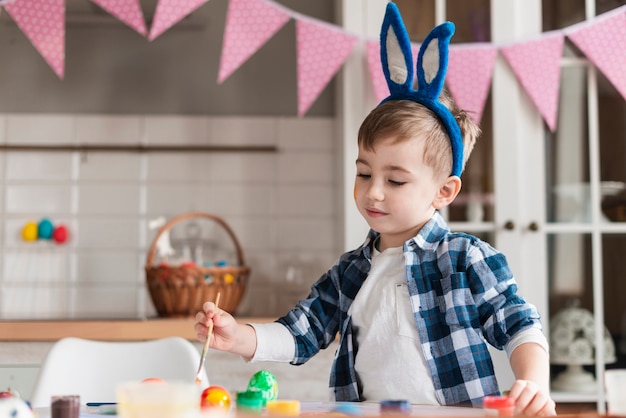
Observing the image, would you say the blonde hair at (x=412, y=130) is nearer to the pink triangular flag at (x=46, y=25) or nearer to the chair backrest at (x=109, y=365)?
the chair backrest at (x=109, y=365)

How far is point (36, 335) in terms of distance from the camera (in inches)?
89.0

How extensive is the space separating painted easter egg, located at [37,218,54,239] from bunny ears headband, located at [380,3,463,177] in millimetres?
1691

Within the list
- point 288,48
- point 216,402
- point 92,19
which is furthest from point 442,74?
point 92,19

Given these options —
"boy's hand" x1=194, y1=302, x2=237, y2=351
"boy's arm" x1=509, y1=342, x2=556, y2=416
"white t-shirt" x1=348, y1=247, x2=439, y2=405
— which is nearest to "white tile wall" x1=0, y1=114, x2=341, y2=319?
"white t-shirt" x1=348, y1=247, x2=439, y2=405

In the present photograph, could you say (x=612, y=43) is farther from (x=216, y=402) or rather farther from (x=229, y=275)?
(x=216, y=402)

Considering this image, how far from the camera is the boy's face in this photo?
1.29 metres

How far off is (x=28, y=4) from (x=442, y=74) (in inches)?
61.1

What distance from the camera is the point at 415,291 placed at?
132 cm

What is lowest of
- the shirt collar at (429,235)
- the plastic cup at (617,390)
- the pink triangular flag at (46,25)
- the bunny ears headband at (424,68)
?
the plastic cup at (617,390)

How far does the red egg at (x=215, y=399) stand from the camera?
93 cm

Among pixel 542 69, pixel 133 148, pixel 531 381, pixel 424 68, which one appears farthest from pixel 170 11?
pixel 531 381

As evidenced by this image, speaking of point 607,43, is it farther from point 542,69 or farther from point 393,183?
point 393,183

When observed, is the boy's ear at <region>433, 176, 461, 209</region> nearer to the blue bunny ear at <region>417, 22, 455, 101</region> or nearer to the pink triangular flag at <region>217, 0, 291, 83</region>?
the blue bunny ear at <region>417, 22, 455, 101</region>

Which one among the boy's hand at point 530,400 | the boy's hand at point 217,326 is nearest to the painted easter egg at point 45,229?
the boy's hand at point 217,326
